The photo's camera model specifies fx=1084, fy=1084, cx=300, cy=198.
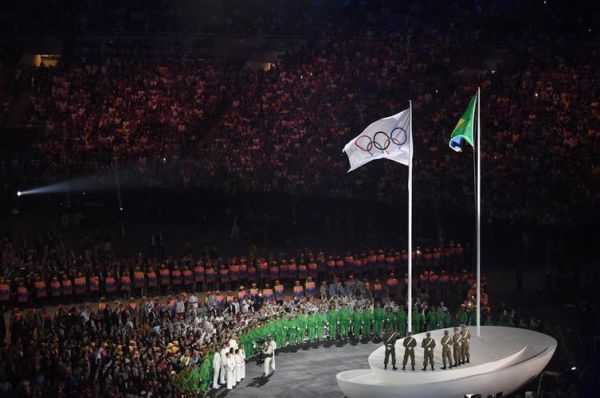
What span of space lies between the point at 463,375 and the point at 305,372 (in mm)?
6635

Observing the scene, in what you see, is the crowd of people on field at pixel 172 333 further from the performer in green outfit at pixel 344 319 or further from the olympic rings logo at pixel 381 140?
the olympic rings logo at pixel 381 140

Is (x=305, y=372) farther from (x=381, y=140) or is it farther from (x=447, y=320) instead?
(x=381, y=140)

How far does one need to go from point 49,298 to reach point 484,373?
17763 mm

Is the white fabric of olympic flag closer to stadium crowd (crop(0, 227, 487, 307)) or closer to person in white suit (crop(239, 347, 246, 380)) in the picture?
person in white suit (crop(239, 347, 246, 380))

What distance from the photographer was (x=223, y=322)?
36.2 meters

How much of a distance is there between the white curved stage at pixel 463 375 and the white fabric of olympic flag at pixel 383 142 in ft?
19.3

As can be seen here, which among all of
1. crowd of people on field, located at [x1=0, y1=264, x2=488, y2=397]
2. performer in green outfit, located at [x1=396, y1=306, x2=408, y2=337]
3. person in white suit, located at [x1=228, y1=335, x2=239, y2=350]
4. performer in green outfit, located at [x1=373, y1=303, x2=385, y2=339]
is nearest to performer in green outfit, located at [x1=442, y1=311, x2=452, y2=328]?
→ crowd of people on field, located at [x1=0, y1=264, x2=488, y2=397]

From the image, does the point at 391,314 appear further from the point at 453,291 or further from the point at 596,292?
the point at 596,292

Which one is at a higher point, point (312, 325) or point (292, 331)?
point (312, 325)

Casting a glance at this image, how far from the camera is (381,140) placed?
107ft

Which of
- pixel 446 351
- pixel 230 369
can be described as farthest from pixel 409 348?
pixel 230 369

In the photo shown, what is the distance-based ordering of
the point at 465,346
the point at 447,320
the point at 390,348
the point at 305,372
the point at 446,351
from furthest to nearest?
1. the point at 447,320
2. the point at 305,372
3. the point at 465,346
4. the point at 390,348
5. the point at 446,351

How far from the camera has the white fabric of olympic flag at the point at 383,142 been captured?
3256 centimetres

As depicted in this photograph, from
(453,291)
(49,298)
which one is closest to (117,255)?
(49,298)
